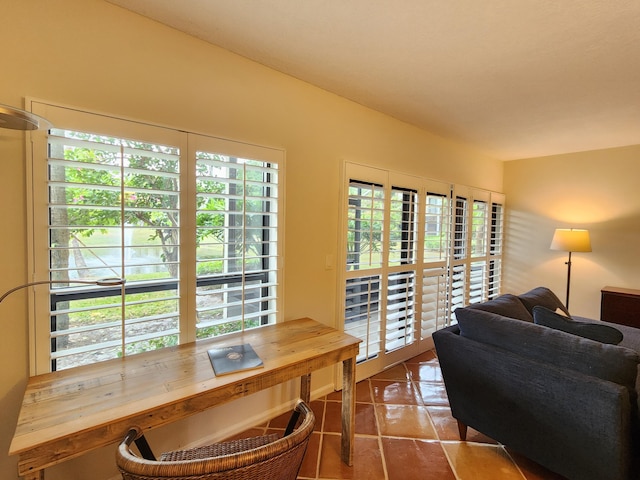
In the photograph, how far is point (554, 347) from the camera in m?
1.59

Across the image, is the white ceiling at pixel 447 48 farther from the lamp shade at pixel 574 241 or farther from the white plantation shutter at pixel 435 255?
the lamp shade at pixel 574 241

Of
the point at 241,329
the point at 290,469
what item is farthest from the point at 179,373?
the point at 290,469

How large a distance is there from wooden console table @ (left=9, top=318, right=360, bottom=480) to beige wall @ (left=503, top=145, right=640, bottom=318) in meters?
3.82

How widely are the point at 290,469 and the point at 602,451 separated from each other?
1503 mm

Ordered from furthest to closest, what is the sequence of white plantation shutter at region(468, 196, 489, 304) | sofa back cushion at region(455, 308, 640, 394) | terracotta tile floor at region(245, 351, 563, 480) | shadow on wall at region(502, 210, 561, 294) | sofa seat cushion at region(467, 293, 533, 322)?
shadow on wall at region(502, 210, 561, 294) < white plantation shutter at region(468, 196, 489, 304) < sofa seat cushion at region(467, 293, 533, 322) < terracotta tile floor at region(245, 351, 563, 480) < sofa back cushion at region(455, 308, 640, 394)

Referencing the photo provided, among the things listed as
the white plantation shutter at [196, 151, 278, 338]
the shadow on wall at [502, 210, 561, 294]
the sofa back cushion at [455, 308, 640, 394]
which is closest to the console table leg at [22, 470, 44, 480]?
the white plantation shutter at [196, 151, 278, 338]

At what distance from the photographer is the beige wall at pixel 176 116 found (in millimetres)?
1311

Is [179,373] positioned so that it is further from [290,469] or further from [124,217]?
[124,217]

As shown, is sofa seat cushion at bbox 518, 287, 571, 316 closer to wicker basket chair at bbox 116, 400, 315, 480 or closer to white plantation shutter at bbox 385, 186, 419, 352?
white plantation shutter at bbox 385, 186, 419, 352

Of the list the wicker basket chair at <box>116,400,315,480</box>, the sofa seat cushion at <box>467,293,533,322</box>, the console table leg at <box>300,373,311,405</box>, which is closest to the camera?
the wicker basket chair at <box>116,400,315,480</box>

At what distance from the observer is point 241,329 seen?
1951 millimetres

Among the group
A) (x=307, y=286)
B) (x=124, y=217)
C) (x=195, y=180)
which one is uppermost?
(x=195, y=180)

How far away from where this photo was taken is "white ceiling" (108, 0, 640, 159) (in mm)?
1445

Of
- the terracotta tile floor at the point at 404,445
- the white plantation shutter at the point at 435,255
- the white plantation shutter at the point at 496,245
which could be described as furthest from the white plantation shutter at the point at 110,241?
Result: the white plantation shutter at the point at 496,245
